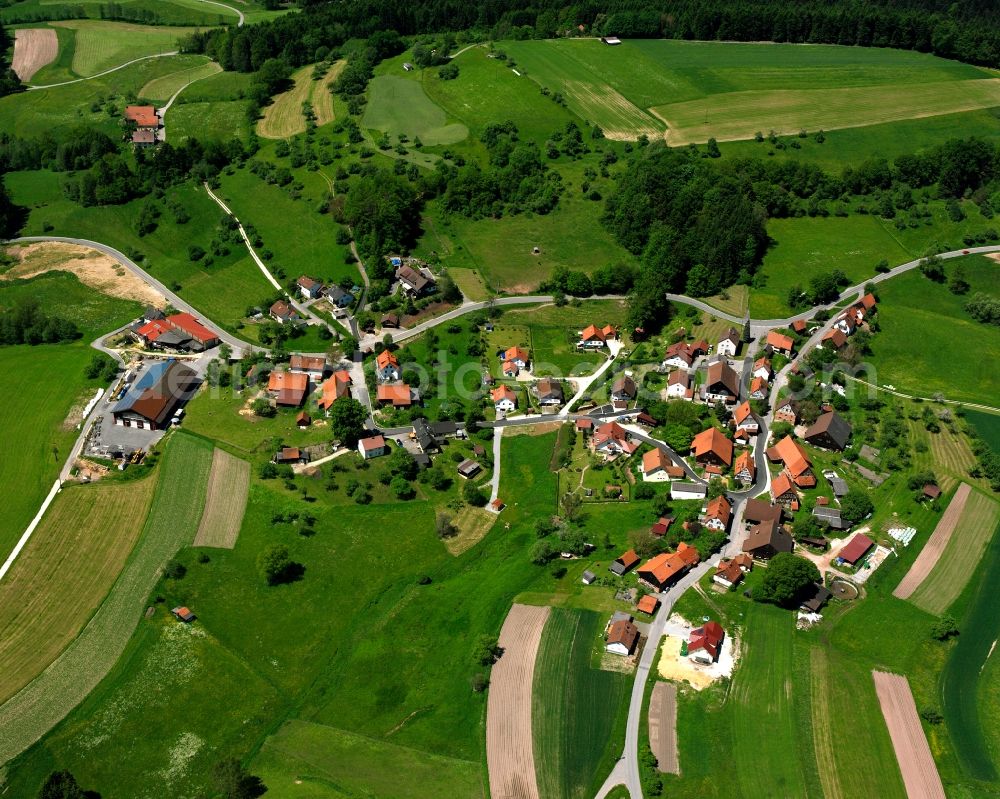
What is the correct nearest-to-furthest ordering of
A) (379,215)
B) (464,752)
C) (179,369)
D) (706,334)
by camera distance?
(464,752) < (179,369) < (706,334) < (379,215)

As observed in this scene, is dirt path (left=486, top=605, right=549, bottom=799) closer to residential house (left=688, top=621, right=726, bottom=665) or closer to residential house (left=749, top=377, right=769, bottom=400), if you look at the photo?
residential house (left=688, top=621, right=726, bottom=665)

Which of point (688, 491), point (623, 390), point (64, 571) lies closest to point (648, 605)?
point (688, 491)

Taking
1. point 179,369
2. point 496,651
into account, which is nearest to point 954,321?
point 496,651

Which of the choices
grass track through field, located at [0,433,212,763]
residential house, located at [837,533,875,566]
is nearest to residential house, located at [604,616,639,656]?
residential house, located at [837,533,875,566]

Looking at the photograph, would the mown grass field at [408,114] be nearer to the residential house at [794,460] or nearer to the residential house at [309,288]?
the residential house at [309,288]

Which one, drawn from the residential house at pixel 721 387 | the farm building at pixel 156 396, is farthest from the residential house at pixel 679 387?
the farm building at pixel 156 396

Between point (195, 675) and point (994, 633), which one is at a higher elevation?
point (994, 633)

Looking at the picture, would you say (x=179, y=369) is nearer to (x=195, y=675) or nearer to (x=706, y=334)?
(x=195, y=675)
